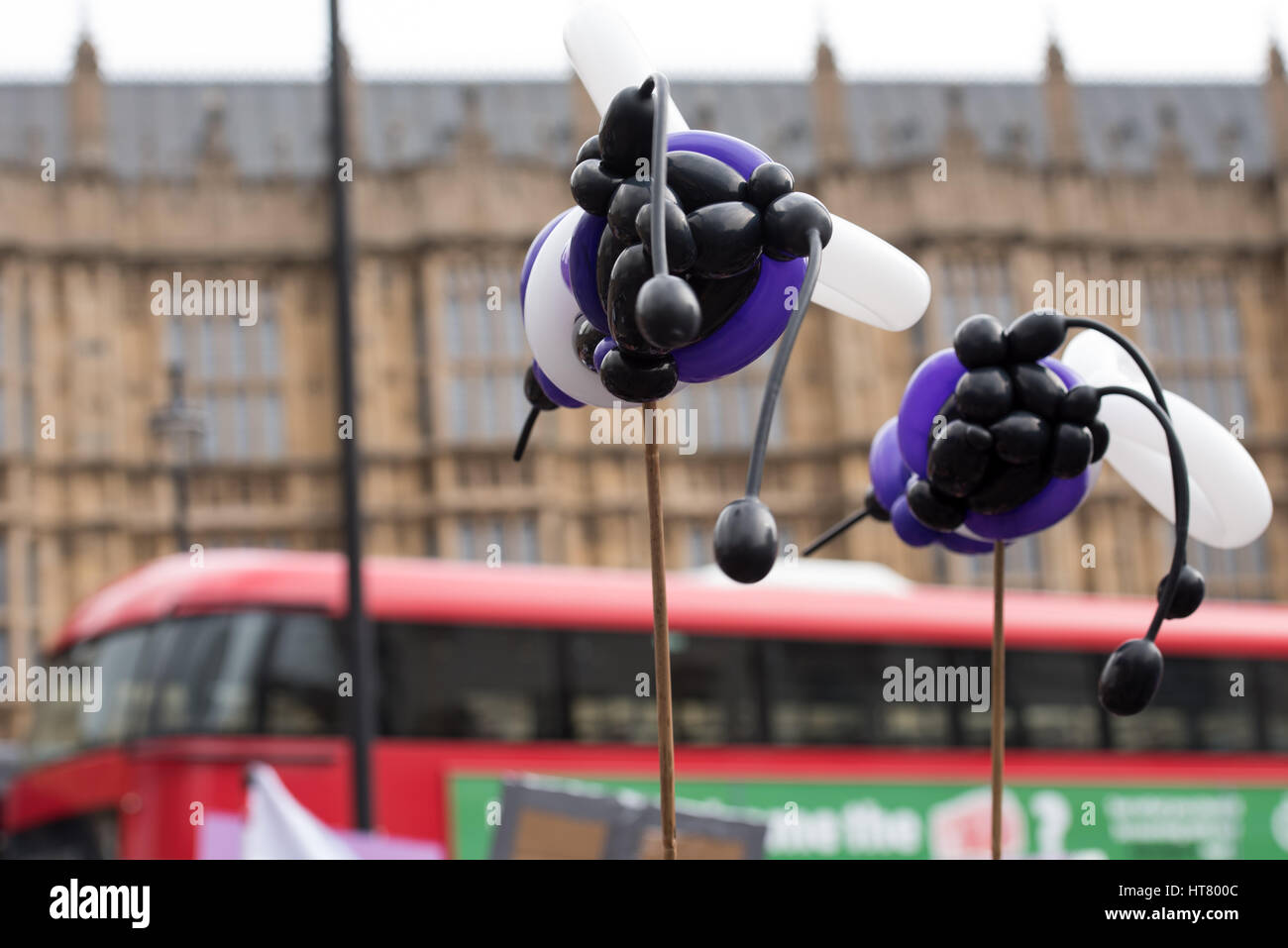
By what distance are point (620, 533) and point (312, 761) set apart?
13673 mm

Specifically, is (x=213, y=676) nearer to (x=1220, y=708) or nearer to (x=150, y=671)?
(x=150, y=671)

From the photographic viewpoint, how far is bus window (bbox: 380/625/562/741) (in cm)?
902

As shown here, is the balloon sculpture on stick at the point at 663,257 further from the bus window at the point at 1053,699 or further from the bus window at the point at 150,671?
the bus window at the point at 1053,699

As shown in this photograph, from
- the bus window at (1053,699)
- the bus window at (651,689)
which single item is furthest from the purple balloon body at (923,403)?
the bus window at (1053,699)

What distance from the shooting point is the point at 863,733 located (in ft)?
31.2

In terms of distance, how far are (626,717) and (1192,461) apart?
6484 mm

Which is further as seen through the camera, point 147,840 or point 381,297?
point 381,297

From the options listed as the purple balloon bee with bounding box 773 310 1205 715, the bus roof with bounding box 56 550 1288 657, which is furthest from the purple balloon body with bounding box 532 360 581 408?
the bus roof with bounding box 56 550 1288 657

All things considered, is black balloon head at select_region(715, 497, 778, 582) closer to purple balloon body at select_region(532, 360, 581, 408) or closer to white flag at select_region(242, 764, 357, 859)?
purple balloon body at select_region(532, 360, 581, 408)

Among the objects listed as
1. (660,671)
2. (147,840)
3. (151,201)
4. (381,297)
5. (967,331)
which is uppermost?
(151,201)

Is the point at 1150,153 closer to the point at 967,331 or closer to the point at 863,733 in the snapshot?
the point at 863,733

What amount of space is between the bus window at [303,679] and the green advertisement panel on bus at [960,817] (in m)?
0.84
